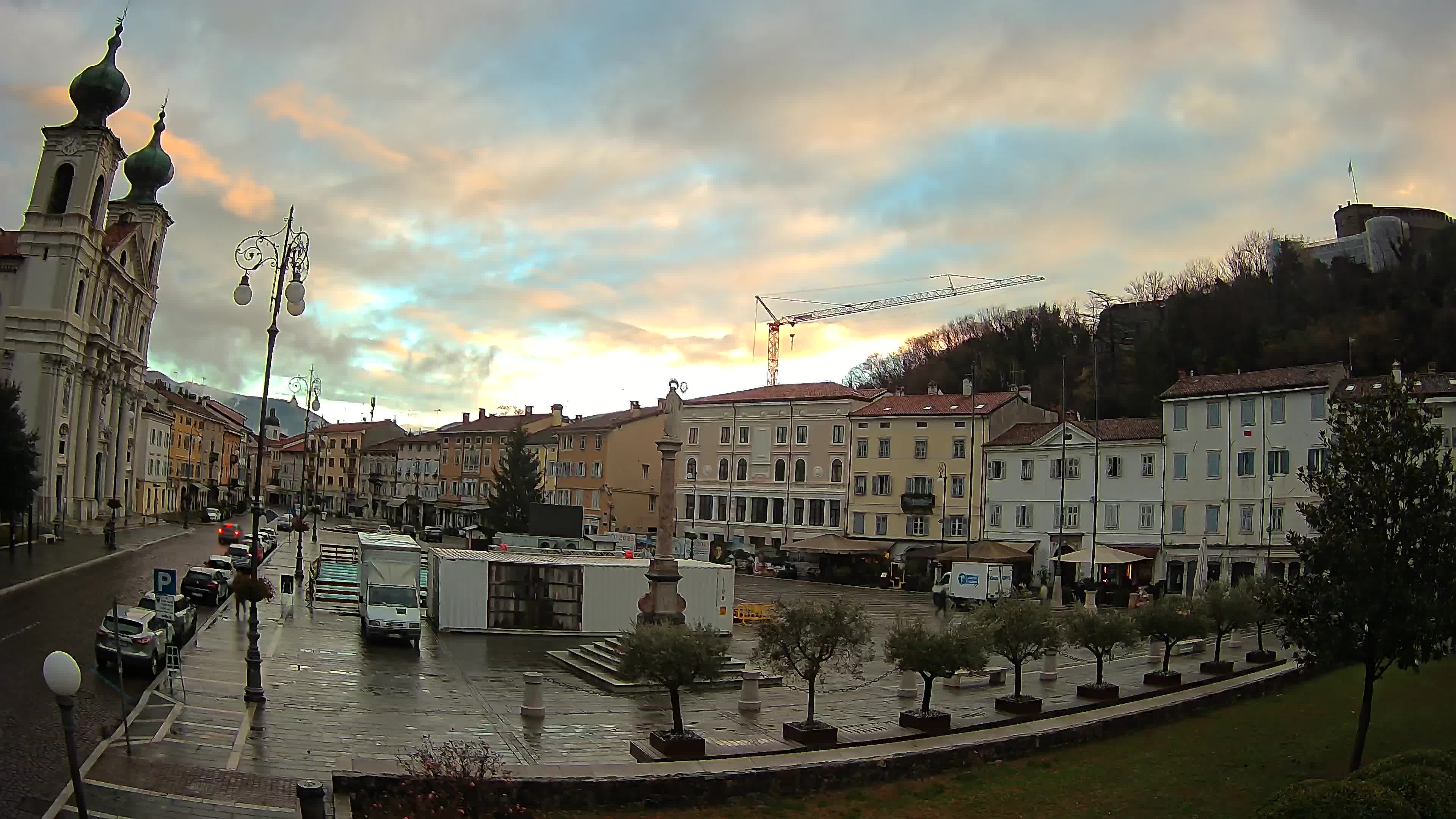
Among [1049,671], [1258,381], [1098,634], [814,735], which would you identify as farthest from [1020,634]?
[1258,381]

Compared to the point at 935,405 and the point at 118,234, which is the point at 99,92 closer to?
the point at 118,234

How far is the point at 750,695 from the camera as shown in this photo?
2238 centimetres

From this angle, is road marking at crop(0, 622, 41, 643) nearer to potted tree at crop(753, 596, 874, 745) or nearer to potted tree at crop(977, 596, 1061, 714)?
potted tree at crop(753, 596, 874, 745)

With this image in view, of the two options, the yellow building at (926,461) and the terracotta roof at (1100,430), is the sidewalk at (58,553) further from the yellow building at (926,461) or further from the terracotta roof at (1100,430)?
the terracotta roof at (1100,430)

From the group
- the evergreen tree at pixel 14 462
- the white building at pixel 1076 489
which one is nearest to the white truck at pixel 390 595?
the evergreen tree at pixel 14 462

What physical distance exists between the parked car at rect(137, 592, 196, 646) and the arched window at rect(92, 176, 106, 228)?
49.6 metres

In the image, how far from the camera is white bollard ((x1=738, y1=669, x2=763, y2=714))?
72.8 ft

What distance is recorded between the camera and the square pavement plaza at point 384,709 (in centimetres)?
1448

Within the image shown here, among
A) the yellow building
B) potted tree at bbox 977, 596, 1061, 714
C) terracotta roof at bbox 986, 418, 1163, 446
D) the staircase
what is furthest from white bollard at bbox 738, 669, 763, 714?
the yellow building

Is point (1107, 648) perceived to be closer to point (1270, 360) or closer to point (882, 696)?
point (882, 696)

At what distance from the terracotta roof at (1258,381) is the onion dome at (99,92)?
69058mm

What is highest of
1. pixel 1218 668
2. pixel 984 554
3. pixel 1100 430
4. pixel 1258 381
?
pixel 1258 381

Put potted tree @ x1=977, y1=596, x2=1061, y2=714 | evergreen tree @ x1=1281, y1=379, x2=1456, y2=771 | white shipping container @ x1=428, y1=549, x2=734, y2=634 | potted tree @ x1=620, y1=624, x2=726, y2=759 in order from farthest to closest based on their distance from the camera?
white shipping container @ x1=428, y1=549, x2=734, y2=634
potted tree @ x1=977, y1=596, x2=1061, y2=714
potted tree @ x1=620, y1=624, x2=726, y2=759
evergreen tree @ x1=1281, y1=379, x2=1456, y2=771

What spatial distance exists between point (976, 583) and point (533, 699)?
30514 mm
